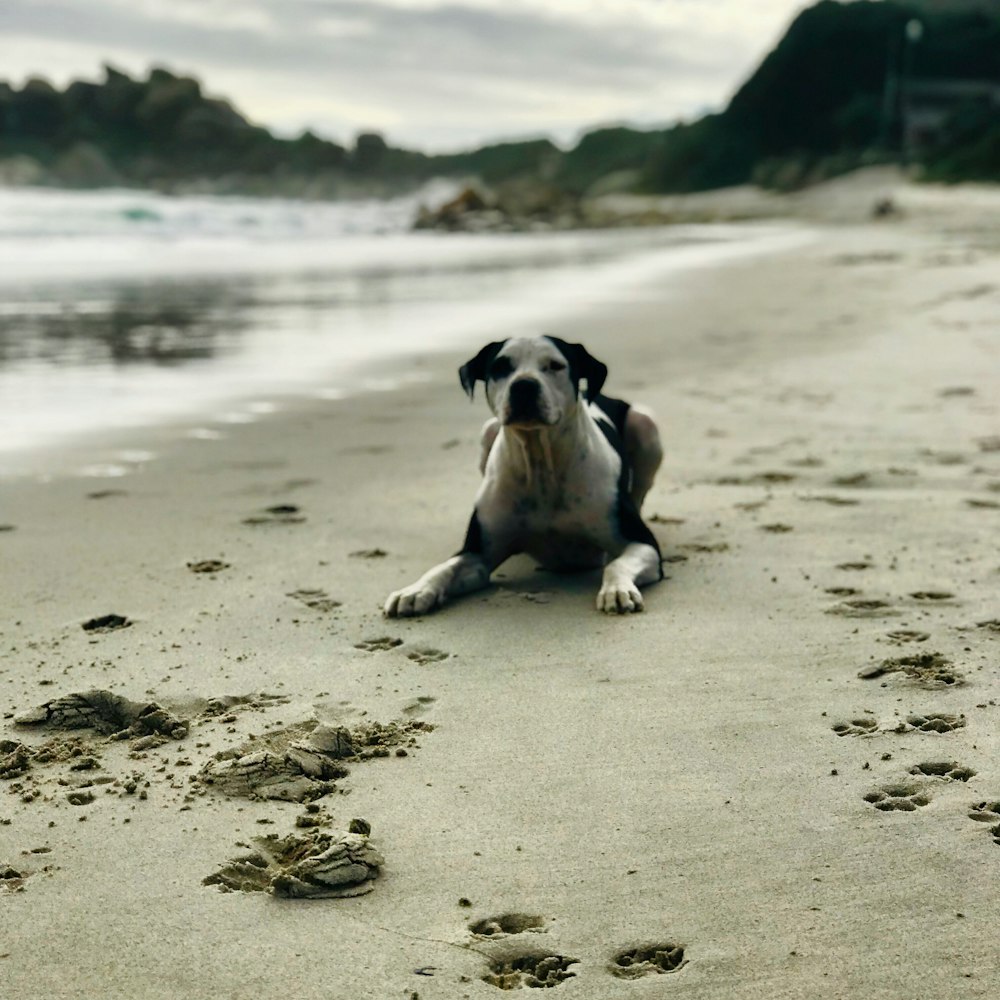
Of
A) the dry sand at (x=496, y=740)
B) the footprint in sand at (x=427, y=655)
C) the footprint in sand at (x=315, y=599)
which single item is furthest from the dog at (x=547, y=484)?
the footprint in sand at (x=427, y=655)

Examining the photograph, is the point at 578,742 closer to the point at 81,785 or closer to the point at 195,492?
the point at 81,785

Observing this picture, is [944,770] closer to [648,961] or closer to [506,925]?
[648,961]

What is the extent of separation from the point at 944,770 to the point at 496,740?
1142 mm

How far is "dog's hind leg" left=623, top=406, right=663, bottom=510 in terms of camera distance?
5.82 meters

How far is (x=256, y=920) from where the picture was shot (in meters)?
2.60

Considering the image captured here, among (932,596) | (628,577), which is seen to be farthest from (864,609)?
(628,577)

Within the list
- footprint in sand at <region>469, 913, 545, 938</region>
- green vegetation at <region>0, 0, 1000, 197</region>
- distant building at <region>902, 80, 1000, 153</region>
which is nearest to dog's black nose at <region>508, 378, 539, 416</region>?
footprint in sand at <region>469, 913, 545, 938</region>

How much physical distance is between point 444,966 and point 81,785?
4.08ft

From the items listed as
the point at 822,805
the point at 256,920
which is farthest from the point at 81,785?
the point at 822,805

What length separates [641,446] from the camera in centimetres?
583

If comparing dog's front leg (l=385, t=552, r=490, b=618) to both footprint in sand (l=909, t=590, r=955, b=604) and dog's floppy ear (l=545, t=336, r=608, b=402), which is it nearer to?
dog's floppy ear (l=545, t=336, r=608, b=402)

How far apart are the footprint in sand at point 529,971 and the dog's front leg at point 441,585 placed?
7.35ft

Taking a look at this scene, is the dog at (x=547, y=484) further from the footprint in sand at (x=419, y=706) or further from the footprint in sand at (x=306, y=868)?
the footprint in sand at (x=306, y=868)

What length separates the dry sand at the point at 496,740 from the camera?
2.48 meters
